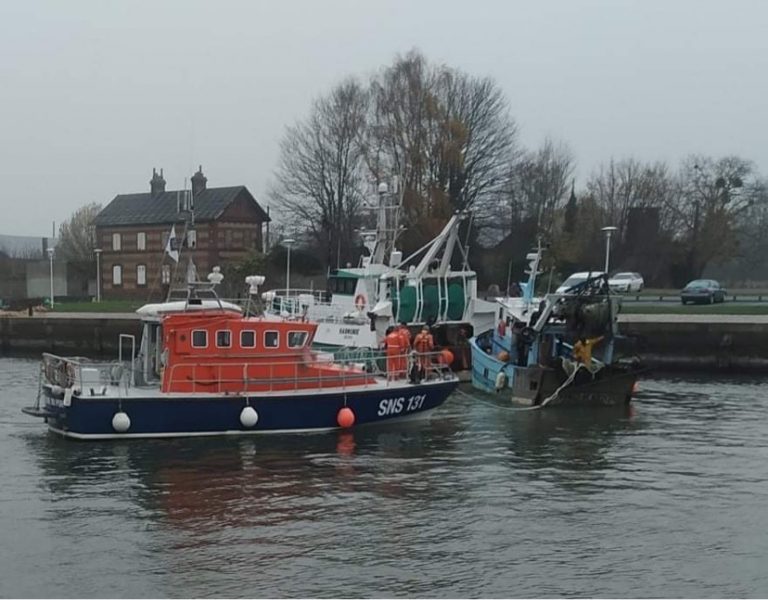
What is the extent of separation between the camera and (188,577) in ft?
38.4

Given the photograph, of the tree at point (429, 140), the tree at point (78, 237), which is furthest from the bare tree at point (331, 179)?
the tree at point (78, 237)

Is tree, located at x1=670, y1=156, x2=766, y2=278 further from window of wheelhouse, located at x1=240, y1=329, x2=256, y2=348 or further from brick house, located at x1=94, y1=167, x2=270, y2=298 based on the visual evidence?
window of wheelhouse, located at x1=240, y1=329, x2=256, y2=348

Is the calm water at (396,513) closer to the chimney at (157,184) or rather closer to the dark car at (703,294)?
the dark car at (703,294)

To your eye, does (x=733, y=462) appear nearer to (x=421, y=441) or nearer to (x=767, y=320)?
(x=421, y=441)

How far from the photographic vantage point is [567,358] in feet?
84.1

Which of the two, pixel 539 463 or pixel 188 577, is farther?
pixel 539 463

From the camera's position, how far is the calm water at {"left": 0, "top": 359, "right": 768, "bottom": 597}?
1170cm

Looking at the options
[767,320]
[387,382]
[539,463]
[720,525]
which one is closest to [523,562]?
[720,525]

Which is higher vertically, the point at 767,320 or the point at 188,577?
the point at 767,320

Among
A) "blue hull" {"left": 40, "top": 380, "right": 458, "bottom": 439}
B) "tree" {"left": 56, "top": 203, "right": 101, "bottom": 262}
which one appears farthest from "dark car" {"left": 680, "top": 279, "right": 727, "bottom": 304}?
"tree" {"left": 56, "top": 203, "right": 101, "bottom": 262}

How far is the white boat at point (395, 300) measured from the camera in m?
31.5

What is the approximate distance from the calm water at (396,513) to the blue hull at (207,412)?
0.30m

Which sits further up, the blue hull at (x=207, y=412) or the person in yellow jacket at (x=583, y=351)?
the person in yellow jacket at (x=583, y=351)

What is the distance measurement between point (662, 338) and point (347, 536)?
2536cm
